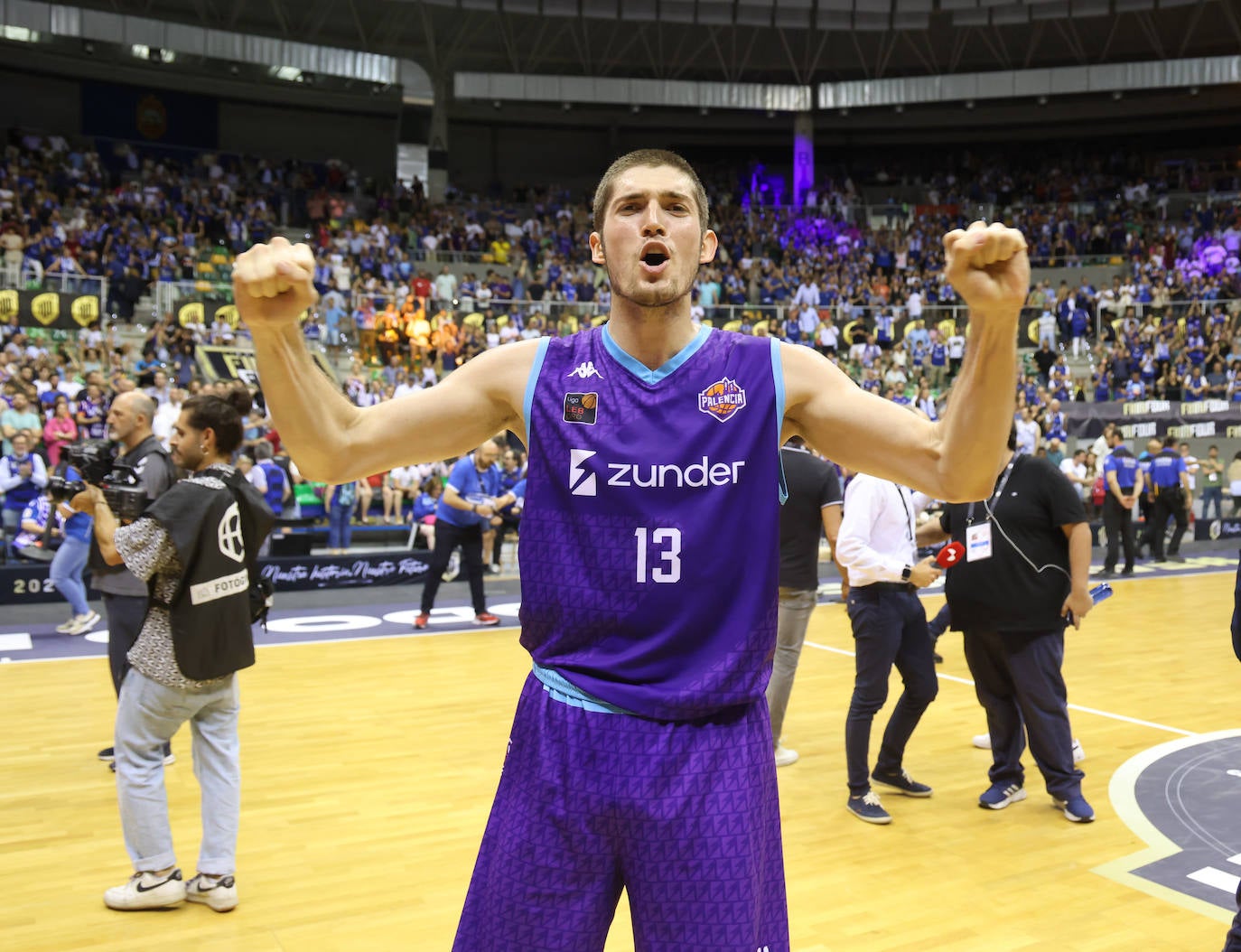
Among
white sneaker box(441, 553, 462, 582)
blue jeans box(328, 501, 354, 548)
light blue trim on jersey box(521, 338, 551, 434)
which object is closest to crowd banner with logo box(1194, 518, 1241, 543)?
white sneaker box(441, 553, 462, 582)

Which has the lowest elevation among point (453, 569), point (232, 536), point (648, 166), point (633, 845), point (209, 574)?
point (453, 569)

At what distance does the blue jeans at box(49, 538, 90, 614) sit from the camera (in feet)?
32.4

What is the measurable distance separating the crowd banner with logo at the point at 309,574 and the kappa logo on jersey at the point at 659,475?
10.1 m

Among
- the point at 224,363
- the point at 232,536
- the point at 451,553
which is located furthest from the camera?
the point at 224,363

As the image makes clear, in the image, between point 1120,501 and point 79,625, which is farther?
point 1120,501

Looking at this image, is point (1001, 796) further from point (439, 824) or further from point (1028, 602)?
point (439, 824)

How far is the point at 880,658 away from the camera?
5.92 m

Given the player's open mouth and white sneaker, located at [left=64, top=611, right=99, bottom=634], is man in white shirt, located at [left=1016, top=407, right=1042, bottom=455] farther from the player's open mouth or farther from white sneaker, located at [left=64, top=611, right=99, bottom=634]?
the player's open mouth

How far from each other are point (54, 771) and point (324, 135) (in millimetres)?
28425

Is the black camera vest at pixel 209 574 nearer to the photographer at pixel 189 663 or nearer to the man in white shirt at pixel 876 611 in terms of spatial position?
the photographer at pixel 189 663

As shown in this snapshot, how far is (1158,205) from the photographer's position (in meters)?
30.4

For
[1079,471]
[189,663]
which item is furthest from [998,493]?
[1079,471]

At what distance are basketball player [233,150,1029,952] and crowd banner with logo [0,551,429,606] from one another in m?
10.1

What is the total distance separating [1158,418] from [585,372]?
20.6 m
